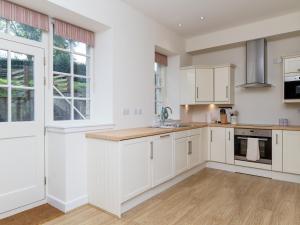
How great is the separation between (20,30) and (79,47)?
756mm

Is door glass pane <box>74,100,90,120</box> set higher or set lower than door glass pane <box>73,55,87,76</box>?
lower

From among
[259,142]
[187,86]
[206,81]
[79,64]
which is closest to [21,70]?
[79,64]

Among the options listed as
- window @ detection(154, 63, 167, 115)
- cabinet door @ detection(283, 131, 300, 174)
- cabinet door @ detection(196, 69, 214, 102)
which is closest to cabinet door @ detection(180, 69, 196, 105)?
cabinet door @ detection(196, 69, 214, 102)

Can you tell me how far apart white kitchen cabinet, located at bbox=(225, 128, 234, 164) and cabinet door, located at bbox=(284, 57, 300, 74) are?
1.36 m

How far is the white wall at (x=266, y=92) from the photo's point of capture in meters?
3.83

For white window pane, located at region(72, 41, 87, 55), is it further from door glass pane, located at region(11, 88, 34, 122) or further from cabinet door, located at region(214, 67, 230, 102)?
cabinet door, located at region(214, 67, 230, 102)

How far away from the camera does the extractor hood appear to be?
3.87 m

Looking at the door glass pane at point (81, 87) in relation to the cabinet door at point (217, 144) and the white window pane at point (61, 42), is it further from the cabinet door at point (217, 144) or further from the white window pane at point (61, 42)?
the cabinet door at point (217, 144)

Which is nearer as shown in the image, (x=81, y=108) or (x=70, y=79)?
(x=70, y=79)

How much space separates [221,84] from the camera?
4.23m

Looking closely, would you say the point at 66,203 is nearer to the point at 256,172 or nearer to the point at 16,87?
the point at 16,87

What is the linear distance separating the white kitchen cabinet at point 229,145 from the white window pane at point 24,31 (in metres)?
3.39

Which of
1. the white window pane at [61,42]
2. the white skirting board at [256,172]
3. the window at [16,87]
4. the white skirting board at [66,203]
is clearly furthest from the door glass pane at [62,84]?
the white skirting board at [256,172]

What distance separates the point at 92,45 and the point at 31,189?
204cm
